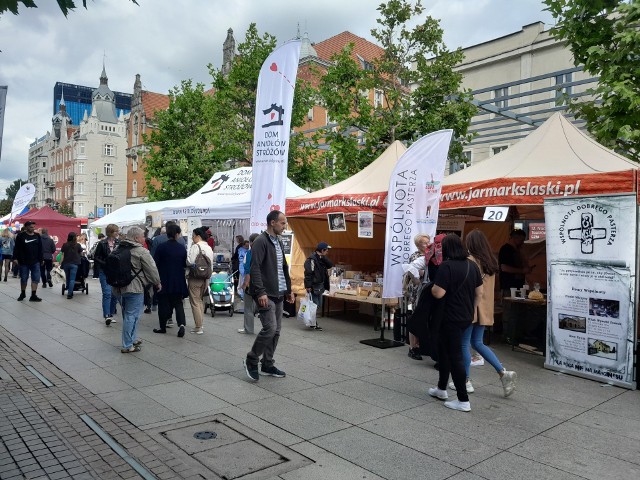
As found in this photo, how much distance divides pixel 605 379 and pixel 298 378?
3796mm

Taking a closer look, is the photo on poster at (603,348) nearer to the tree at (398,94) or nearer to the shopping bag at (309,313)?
the shopping bag at (309,313)

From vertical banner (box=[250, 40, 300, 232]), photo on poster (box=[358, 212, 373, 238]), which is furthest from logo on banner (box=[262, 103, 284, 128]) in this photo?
photo on poster (box=[358, 212, 373, 238])

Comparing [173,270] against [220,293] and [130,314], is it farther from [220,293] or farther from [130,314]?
[220,293]

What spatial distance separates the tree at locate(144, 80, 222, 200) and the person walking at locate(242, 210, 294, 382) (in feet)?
69.4

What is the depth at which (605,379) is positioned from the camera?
6379 mm

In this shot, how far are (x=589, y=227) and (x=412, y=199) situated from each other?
99.0 inches

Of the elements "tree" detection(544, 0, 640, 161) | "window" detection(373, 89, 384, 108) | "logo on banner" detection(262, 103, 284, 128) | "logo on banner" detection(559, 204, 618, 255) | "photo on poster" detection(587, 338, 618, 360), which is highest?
"window" detection(373, 89, 384, 108)

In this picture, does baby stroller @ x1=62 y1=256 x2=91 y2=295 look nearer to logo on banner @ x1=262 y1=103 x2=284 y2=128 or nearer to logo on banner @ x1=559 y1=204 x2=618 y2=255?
logo on banner @ x1=262 y1=103 x2=284 y2=128

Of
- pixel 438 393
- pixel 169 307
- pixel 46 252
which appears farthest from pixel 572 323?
pixel 46 252

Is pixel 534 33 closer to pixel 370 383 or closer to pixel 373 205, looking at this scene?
pixel 373 205

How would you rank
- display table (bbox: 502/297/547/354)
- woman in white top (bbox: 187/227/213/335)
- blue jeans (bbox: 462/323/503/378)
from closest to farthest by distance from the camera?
blue jeans (bbox: 462/323/503/378)
display table (bbox: 502/297/547/354)
woman in white top (bbox: 187/227/213/335)

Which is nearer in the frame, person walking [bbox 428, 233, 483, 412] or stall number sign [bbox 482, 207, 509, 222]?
person walking [bbox 428, 233, 483, 412]

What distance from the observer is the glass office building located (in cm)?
13850

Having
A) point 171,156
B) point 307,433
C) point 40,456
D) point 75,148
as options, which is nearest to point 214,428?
point 307,433
